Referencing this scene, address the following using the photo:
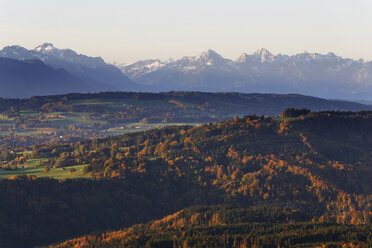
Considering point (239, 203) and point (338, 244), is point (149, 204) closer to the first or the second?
point (239, 203)

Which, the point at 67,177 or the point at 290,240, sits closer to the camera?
the point at 290,240

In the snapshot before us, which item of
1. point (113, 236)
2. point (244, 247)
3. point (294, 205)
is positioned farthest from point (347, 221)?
point (113, 236)

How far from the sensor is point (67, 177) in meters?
198

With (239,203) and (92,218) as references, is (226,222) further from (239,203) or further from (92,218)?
(92,218)

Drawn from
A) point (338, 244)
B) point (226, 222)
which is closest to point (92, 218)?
point (226, 222)

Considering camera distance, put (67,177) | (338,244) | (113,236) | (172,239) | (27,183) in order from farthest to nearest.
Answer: (67,177) → (27,183) → (113,236) → (172,239) → (338,244)

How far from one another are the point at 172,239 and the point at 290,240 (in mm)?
30569

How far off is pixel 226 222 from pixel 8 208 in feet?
235

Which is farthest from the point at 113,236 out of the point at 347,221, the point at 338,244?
the point at 347,221

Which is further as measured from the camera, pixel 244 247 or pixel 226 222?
pixel 226 222

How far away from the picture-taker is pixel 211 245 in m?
138

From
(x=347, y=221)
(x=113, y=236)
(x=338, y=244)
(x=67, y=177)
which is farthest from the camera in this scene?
(x=67, y=177)

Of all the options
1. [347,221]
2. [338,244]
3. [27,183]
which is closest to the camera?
[338,244]

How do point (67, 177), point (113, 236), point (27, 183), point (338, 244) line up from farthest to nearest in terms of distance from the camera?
point (67, 177), point (27, 183), point (113, 236), point (338, 244)
